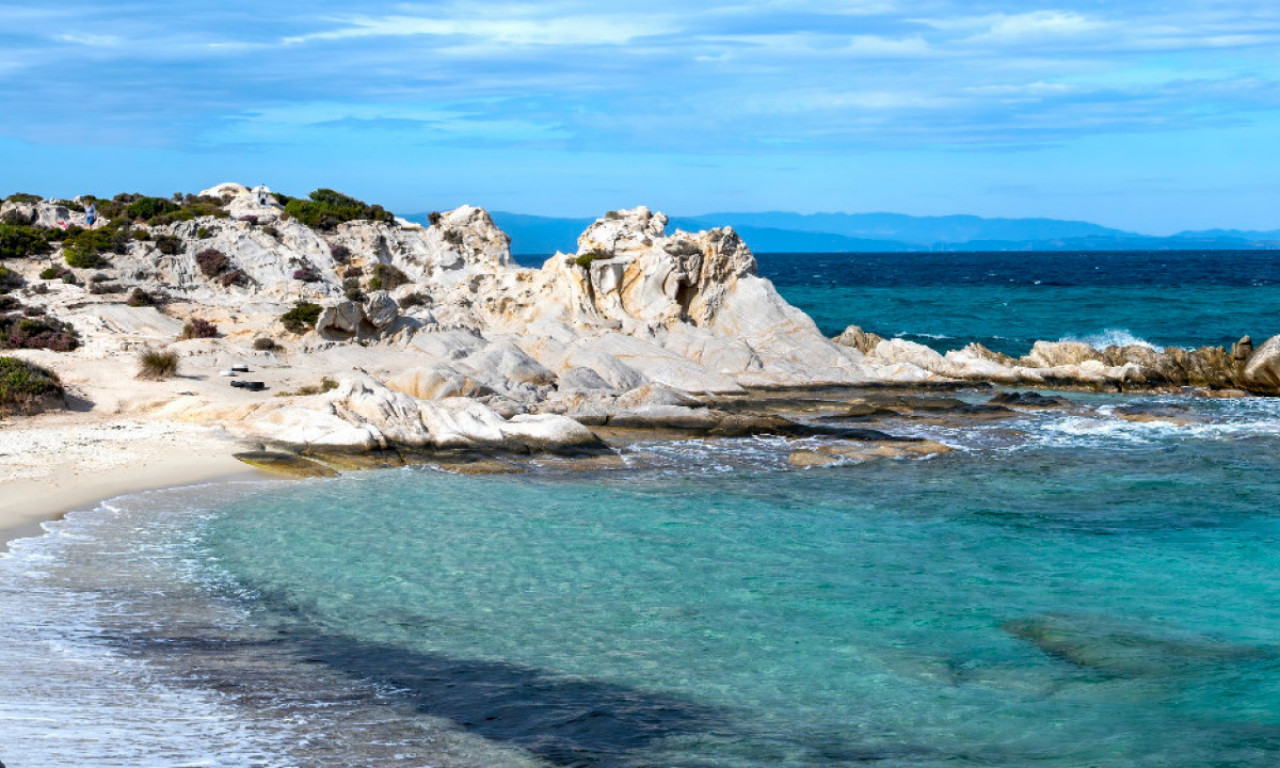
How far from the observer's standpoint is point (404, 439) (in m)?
22.2

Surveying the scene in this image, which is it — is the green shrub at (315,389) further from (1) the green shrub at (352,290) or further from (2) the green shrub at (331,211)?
(2) the green shrub at (331,211)

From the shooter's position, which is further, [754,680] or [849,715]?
[754,680]

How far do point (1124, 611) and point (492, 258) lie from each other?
110ft

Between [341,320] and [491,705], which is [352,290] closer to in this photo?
[341,320]

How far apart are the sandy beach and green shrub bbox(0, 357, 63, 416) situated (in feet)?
1.41

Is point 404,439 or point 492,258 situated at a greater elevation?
point 492,258

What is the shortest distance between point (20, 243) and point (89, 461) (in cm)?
2219

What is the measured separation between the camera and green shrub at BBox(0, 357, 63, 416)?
72.9 feet

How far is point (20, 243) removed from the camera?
3738 centimetres

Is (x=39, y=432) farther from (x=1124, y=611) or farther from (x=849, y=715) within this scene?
(x=1124, y=611)

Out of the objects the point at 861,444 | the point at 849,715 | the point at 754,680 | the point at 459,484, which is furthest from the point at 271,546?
the point at 861,444

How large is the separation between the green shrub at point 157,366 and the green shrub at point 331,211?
1988 centimetres

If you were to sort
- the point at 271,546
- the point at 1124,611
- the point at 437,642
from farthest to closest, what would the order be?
the point at 271,546
the point at 1124,611
the point at 437,642

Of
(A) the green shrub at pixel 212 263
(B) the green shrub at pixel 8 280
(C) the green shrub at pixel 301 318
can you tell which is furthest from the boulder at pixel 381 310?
(B) the green shrub at pixel 8 280
